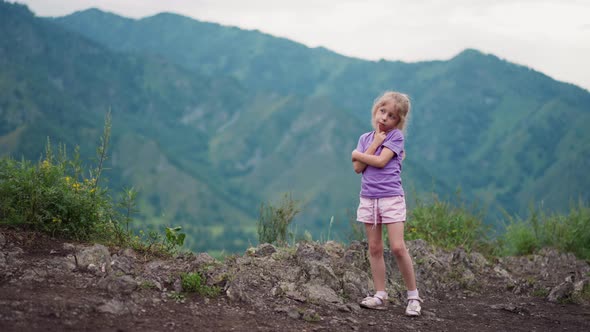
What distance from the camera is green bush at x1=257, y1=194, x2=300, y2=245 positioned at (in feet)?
21.3

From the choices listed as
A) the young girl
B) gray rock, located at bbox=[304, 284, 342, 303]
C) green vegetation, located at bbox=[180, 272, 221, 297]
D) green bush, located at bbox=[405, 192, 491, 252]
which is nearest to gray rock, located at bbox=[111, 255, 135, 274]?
green vegetation, located at bbox=[180, 272, 221, 297]

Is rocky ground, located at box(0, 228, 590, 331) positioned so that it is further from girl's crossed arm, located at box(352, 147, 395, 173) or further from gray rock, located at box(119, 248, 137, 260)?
girl's crossed arm, located at box(352, 147, 395, 173)

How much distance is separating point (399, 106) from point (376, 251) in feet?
3.66

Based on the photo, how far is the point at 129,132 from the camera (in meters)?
184

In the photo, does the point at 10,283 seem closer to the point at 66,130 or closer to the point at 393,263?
the point at 393,263

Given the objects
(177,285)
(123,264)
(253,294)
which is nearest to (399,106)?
(253,294)

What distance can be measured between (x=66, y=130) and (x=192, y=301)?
174523mm

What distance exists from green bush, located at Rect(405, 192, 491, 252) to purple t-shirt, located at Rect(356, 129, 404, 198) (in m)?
2.82

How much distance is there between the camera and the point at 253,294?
4512 mm

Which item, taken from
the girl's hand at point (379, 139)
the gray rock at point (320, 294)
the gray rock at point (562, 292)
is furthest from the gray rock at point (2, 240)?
the gray rock at point (562, 292)

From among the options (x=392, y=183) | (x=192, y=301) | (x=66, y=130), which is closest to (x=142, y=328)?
(x=192, y=301)

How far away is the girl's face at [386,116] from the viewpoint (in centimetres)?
461

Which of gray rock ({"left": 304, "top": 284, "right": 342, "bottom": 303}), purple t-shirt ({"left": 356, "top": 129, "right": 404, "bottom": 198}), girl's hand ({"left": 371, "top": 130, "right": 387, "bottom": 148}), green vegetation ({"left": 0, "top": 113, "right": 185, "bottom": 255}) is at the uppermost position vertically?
girl's hand ({"left": 371, "top": 130, "right": 387, "bottom": 148})

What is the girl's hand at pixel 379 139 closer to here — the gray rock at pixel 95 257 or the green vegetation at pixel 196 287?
the green vegetation at pixel 196 287
